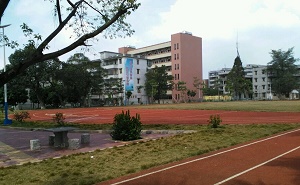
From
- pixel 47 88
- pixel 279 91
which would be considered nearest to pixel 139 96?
pixel 47 88

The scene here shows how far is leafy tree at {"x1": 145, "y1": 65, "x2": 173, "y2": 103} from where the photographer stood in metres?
74.4

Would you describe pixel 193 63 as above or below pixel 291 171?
above

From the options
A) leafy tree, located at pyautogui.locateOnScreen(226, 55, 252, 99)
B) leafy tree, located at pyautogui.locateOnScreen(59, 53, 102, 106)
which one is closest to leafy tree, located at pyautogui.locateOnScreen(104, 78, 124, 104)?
leafy tree, located at pyautogui.locateOnScreen(59, 53, 102, 106)

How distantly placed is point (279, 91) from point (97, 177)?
87.6 metres

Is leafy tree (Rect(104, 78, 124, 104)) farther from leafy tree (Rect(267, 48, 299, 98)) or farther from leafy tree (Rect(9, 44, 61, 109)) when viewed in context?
leafy tree (Rect(267, 48, 299, 98))

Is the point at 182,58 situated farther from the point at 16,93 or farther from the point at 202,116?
the point at 202,116

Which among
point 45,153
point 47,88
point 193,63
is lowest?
point 45,153

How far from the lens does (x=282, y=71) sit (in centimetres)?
8838

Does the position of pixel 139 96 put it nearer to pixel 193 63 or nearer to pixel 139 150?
pixel 193 63

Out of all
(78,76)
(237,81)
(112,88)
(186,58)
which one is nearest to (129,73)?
(112,88)

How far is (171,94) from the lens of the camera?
85.8 meters

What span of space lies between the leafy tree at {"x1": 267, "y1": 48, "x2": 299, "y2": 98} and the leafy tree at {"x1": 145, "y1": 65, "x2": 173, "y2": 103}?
104 ft

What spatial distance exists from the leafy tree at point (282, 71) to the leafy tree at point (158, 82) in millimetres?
31716

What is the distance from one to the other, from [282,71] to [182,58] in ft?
100
